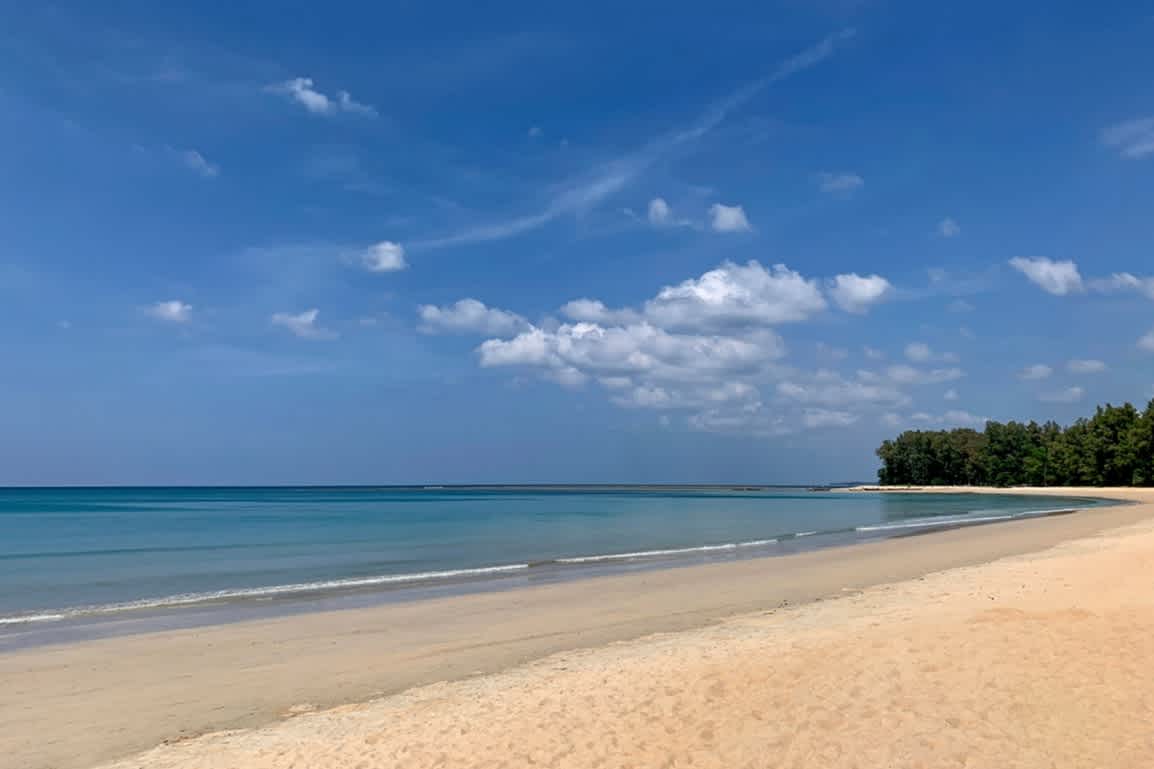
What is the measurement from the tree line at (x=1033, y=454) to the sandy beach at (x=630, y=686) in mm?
99918

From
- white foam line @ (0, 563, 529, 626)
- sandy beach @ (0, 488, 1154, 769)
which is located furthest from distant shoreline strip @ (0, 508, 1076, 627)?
sandy beach @ (0, 488, 1154, 769)

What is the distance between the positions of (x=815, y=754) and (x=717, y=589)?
11.8 meters

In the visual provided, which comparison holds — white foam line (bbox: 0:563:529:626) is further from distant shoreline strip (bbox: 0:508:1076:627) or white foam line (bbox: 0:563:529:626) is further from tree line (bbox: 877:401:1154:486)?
tree line (bbox: 877:401:1154:486)

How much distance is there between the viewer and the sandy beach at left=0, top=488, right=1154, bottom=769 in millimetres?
7000

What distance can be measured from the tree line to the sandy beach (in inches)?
3934

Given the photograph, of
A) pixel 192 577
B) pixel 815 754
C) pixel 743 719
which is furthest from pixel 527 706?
pixel 192 577

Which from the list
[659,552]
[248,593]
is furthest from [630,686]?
[659,552]

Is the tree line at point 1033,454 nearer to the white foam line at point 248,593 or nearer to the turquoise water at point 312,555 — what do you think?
the turquoise water at point 312,555

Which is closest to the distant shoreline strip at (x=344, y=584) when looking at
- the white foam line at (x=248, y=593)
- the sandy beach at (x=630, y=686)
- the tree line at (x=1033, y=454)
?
the white foam line at (x=248, y=593)

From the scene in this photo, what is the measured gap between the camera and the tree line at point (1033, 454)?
97750 millimetres

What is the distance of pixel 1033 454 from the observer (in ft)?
399

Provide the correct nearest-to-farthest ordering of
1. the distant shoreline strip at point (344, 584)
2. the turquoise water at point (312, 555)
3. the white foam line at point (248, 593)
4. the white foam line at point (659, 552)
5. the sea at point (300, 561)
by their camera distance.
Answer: the white foam line at point (248, 593)
the distant shoreline strip at point (344, 584)
the sea at point (300, 561)
the turquoise water at point (312, 555)
the white foam line at point (659, 552)

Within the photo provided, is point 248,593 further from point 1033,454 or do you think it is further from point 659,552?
point 1033,454

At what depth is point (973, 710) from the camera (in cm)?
758
